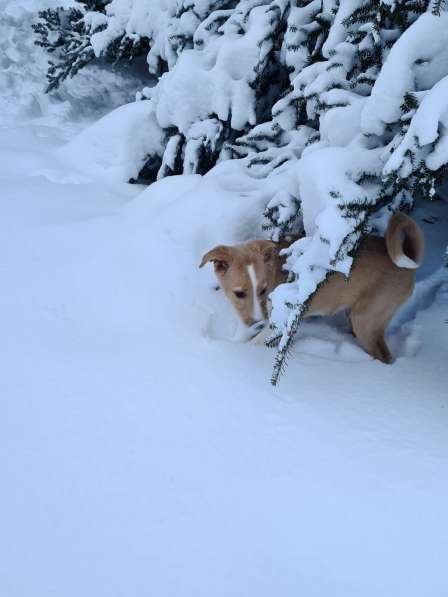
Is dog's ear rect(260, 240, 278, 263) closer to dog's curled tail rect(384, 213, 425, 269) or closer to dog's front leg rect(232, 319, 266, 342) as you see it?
dog's front leg rect(232, 319, 266, 342)

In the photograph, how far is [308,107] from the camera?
3100 millimetres

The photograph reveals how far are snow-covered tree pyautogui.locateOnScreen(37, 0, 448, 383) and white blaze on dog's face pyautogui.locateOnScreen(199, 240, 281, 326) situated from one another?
170 mm

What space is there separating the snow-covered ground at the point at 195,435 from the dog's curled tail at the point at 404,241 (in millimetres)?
532

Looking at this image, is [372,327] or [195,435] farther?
[372,327]

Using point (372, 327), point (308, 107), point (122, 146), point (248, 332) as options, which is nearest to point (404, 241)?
point (372, 327)

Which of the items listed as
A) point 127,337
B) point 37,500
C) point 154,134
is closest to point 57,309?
point 127,337

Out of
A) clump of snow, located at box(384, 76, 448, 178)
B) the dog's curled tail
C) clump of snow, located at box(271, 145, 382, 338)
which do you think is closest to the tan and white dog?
the dog's curled tail

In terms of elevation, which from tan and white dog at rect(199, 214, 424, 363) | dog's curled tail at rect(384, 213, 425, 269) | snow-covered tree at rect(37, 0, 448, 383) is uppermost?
snow-covered tree at rect(37, 0, 448, 383)

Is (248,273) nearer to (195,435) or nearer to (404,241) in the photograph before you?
(404,241)

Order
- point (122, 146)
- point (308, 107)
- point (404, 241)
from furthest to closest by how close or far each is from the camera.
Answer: point (122, 146) < point (308, 107) < point (404, 241)

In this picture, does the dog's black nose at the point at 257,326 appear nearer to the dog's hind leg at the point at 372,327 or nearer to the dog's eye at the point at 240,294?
the dog's eye at the point at 240,294

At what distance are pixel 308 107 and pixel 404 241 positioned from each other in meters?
1.12

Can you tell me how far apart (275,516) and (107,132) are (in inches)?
182

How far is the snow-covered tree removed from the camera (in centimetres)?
215
